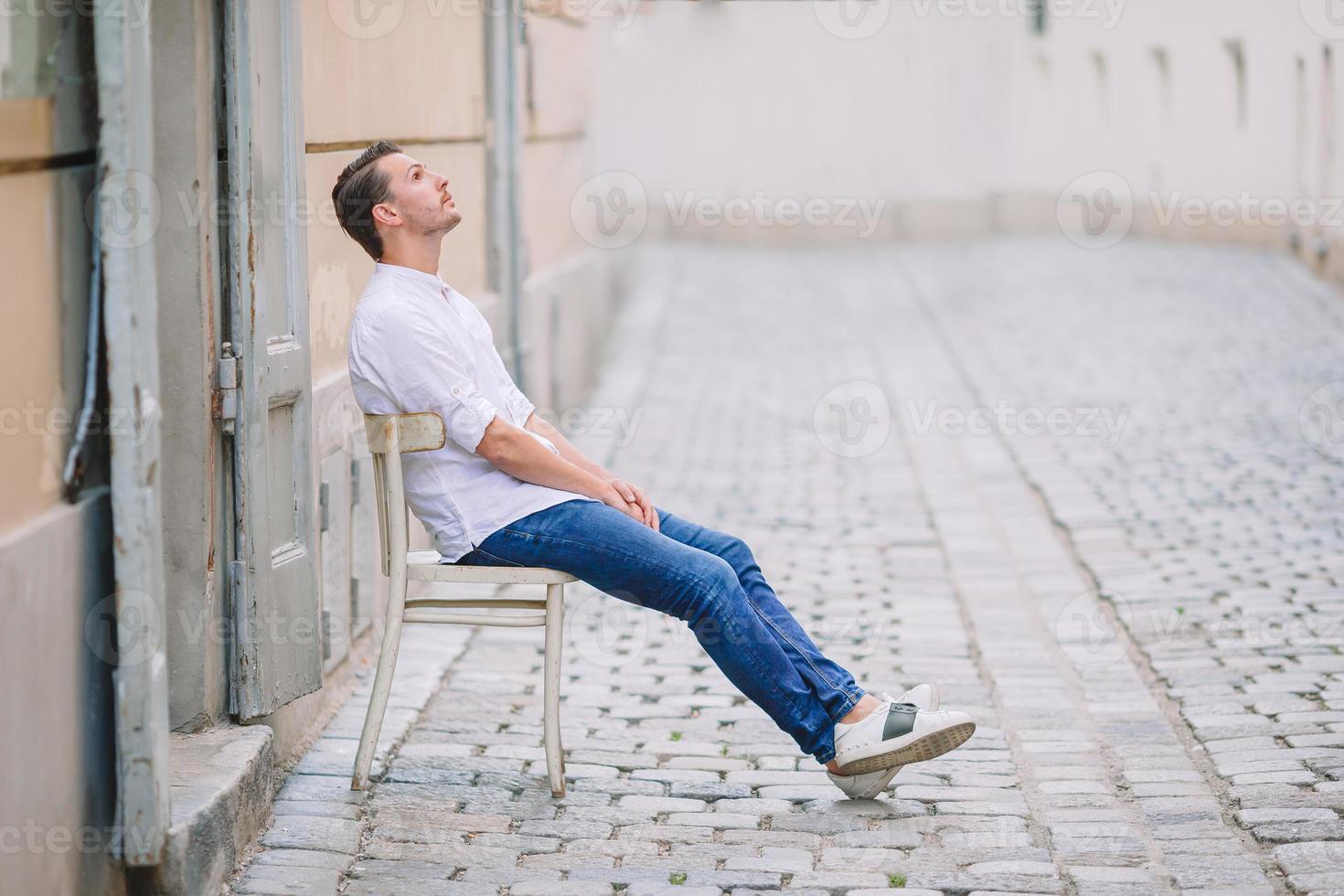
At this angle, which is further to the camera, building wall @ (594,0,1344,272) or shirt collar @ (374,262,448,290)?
building wall @ (594,0,1344,272)

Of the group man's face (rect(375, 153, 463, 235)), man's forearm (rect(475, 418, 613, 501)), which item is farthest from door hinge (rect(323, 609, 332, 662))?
man's face (rect(375, 153, 463, 235))

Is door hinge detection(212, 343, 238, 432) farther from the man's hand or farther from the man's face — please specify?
the man's hand

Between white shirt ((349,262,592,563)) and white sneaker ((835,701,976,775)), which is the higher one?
white shirt ((349,262,592,563))

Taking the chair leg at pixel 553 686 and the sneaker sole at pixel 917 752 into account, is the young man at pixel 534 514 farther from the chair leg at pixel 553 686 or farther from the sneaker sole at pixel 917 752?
the chair leg at pixel 553 686

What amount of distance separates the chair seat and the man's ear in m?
0.87

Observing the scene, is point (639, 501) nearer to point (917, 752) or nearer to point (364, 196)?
point (917, 752)

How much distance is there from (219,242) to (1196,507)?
541cm

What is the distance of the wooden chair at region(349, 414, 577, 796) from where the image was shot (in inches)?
171

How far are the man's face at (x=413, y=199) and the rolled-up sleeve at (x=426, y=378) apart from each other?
0.31 m

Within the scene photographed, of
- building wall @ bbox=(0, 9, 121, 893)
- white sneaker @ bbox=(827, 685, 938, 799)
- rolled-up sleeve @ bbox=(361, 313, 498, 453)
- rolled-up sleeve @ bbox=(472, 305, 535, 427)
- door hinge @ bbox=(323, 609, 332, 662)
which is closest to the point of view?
building wall @ bbox=(0, 9, 121, 893)

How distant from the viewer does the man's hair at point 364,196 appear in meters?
4.48

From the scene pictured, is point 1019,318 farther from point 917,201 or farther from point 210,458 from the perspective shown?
point 210,458

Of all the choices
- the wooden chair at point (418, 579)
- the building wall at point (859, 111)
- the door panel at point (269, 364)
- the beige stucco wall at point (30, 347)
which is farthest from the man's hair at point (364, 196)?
the building wall at point (859, 111)

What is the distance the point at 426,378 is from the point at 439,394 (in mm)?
52
